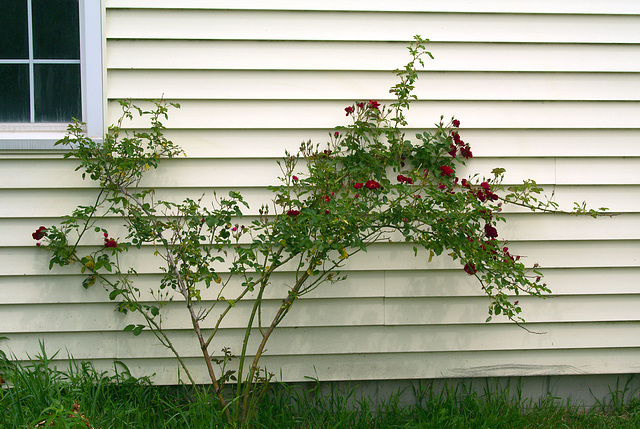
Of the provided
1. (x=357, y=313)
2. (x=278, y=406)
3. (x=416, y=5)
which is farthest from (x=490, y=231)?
(x=278, y=406)

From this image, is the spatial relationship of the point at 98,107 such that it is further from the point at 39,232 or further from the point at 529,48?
the point at 529,48

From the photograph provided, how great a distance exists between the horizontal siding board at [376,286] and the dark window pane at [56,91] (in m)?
0.80

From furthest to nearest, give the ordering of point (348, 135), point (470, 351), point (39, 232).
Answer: point (470, 351) → point (348, 135) → point (39, 232)

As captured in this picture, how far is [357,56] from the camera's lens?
275cm

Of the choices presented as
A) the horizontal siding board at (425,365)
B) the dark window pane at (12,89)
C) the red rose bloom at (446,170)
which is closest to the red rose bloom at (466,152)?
the red rose bloom at (446,170)

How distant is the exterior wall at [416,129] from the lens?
2.69 m

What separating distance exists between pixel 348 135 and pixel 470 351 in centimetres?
131

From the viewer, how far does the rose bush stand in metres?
2.49

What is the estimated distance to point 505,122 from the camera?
9.27 ft

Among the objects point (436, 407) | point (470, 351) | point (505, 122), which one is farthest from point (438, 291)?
point (505, 122)

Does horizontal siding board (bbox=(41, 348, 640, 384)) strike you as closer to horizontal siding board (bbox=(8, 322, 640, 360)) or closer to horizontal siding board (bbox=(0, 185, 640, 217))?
horizontal siding board (bbox=(8, 322, 640, 360))

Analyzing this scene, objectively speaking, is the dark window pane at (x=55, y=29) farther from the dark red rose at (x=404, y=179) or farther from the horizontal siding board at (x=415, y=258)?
the dark red rose at (x=404, y=179)

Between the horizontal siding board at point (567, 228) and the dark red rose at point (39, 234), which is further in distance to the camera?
the horizontal siding board at point (567, 228)

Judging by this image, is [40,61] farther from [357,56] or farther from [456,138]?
[456,138]
